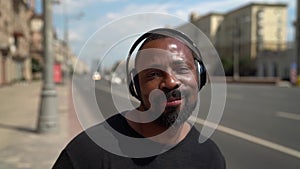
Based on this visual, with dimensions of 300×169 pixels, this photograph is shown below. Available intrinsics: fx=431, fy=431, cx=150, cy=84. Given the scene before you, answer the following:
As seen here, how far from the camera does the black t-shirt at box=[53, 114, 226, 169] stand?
52.9 inches

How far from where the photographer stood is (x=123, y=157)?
136cm

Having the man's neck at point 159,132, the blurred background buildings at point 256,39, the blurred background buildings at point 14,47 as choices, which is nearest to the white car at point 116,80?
the man's neck at point 159,132

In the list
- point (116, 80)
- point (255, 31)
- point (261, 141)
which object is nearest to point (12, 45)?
point (261, 141)

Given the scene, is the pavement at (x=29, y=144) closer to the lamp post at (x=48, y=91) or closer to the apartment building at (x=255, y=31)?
the lamp post at (x=48, y=91)

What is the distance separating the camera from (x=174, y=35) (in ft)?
4.45

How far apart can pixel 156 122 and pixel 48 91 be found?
28.0 ft

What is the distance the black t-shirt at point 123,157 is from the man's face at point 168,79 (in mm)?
126

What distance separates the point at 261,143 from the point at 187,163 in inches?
286

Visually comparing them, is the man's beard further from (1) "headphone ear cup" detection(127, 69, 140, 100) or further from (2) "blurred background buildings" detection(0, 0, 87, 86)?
(2) "blurred background buildings" detection(0, 0, 87, 86)

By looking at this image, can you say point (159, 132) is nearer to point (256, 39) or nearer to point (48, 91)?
point (48, 91)

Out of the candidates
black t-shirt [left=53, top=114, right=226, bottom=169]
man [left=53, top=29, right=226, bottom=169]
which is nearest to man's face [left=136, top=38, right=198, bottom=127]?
man [left=53, top=29, right=226, bottom=169]

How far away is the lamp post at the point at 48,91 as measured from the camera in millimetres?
9156

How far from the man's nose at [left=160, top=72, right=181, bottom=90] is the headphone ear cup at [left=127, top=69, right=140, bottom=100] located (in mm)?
124

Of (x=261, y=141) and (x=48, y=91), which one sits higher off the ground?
(x=48, y=91)
